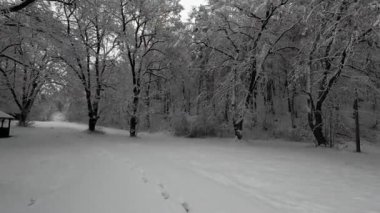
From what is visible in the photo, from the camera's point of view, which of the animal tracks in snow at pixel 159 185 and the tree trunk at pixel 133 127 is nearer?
the animal tracks in snow at pixel 159 185

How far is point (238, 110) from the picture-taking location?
1720 cm

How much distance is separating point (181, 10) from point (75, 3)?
12.2 m

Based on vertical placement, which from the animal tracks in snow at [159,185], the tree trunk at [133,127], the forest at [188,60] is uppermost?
the forest at [188,60]

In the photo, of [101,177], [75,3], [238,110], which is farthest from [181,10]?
[101,177]

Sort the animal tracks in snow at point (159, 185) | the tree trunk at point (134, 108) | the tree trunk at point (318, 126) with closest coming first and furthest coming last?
the animal tracks in snow at point (159, 185), the tree trunk at point (318, 126), the tree trunk at point (134, 108)

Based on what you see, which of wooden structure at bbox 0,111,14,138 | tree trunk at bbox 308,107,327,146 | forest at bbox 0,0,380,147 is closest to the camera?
forest at bbox 0,0,380,147

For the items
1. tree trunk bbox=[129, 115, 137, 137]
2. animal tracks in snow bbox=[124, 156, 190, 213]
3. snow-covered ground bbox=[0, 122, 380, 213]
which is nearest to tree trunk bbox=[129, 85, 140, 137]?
tree trunk bbox=[129, 115, 137, 137]

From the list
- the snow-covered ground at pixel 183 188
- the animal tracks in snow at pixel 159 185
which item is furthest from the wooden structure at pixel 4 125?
the animal tracks in snow at pixel 159 185

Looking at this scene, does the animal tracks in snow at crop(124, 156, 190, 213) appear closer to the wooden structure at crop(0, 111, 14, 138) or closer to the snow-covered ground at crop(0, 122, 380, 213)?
the snow-covered ground at crop(0, 122, 380, 213)

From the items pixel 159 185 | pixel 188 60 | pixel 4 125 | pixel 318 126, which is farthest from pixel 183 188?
pixel 188 60

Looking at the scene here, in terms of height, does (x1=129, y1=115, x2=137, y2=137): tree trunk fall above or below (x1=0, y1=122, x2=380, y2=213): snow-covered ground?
above

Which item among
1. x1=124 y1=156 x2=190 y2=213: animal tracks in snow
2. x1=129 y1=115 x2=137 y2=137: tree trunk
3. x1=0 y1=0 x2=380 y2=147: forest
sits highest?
x1=0 y1=0 x2=380 y2=147: forest

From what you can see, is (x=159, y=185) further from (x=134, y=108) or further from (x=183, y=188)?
(x=134, y=108)

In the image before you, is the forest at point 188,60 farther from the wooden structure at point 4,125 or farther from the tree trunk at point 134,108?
the wooden structure at point 4,125
